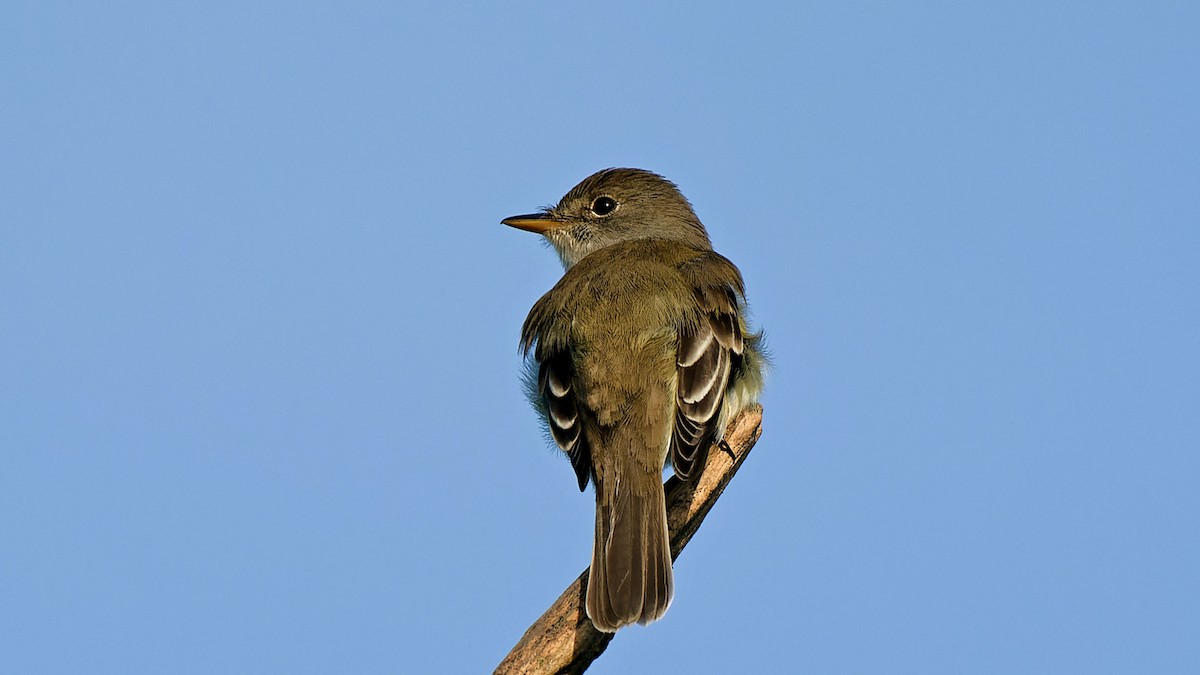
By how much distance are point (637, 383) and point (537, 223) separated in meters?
3.44

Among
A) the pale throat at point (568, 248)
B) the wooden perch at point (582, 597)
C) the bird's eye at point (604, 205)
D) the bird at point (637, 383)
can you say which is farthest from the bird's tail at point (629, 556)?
the bird's eye at point (604, 205)

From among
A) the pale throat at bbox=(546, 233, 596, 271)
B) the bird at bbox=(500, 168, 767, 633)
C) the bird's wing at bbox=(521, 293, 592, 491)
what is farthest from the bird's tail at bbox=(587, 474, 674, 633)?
the pale throat at bbox=(546, 233, 596, 271)

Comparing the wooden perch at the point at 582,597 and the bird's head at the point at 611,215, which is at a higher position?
the bird's head at the point at 611,215

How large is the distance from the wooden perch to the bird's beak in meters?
3.35

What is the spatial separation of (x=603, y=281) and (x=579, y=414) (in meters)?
1.09

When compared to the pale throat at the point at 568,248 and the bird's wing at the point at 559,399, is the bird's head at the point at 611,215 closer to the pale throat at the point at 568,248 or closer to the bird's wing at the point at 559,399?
the pale throat at the point at 568,248

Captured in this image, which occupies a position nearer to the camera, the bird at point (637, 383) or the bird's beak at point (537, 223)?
the bird at point (637, 383)

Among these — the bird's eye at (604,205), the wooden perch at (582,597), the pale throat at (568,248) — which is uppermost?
the bird's eye at (604,205)

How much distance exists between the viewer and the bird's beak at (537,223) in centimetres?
1057

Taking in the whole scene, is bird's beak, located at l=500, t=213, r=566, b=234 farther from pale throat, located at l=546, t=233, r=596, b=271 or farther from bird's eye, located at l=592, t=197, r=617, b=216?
bird's eye, located at l=592, t=197, r=617, b=216

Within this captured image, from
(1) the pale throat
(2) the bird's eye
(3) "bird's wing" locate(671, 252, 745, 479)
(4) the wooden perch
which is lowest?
(4) the wooden perch

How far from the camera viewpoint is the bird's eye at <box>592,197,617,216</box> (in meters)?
10.5

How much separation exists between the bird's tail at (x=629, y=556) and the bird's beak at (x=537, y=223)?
375 cm

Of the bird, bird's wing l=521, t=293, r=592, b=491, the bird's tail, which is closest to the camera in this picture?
the bird's tail
